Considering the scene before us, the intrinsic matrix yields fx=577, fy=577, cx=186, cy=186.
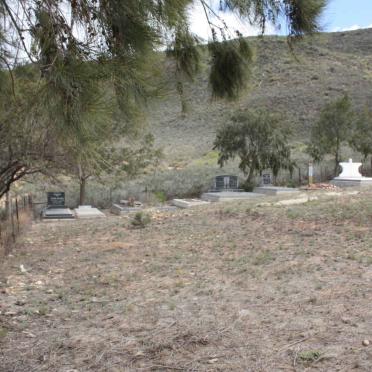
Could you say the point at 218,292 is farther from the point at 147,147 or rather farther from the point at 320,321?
the point at 147,147

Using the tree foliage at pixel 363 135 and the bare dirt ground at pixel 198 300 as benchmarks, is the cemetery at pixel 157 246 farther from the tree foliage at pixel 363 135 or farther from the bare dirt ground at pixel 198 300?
the tree foliage at pixel 363 135

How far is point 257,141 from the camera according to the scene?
22.8 m

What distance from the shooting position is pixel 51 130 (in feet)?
11.0

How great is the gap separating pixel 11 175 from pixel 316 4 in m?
8.17

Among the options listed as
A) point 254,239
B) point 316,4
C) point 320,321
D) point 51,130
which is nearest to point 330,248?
point 254,239

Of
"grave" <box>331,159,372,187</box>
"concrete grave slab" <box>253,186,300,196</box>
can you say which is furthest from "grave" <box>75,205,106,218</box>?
"grave" <box>331,159,372,187</box>

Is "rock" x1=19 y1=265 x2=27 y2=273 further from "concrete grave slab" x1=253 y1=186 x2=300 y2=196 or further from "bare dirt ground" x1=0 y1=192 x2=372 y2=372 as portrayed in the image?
"concrete grave slab" x1=253 y1=186 x2=300 y2=196

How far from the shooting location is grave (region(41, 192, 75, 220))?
17.2 metres

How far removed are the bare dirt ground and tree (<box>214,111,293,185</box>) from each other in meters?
10.5

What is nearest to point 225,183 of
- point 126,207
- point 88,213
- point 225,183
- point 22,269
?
point 225,183

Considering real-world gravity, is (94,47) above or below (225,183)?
above

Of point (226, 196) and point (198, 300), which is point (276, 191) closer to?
point (226, 196)

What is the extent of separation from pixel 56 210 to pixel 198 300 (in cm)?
1231

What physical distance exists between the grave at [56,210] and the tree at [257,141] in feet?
23.8
